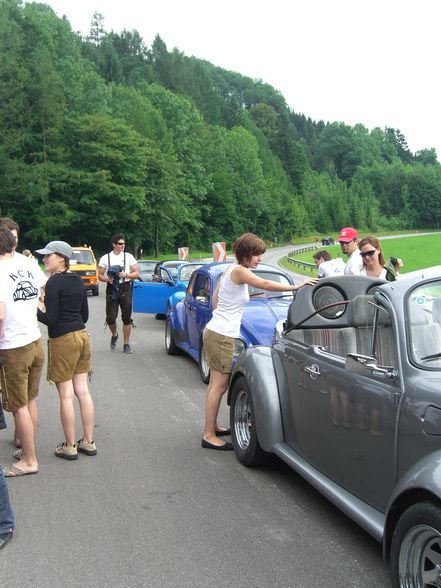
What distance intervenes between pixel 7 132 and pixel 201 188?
3104 cm

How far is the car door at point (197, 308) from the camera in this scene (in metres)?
8.98

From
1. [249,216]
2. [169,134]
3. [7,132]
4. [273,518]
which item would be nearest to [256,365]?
[273,518]

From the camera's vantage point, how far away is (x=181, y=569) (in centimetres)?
344

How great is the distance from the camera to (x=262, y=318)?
8062 millimetres

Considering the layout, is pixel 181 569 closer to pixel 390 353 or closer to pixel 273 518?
pixel 273 518

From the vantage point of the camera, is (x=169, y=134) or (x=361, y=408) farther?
(x=169, y=134)

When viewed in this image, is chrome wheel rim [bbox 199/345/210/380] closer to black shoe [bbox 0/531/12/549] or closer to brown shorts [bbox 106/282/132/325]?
brown shorts [bbox 106/282/132/325]

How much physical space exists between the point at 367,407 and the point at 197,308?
5926mm

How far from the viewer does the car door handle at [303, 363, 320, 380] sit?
161 inches

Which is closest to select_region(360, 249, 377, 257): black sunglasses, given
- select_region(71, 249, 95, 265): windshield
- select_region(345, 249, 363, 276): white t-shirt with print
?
select_region(345, 249, 363, 276): white t-shirt with print

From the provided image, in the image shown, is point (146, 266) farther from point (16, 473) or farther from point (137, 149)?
point (137, 149)

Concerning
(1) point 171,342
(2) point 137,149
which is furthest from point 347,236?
(2) point 137,149

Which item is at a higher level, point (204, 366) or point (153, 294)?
point (153, 294)

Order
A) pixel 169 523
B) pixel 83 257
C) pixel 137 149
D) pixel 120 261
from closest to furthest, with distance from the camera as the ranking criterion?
pixel 169 523 → pixel 120 261 → pixel 83 257 → pixel 137 149
